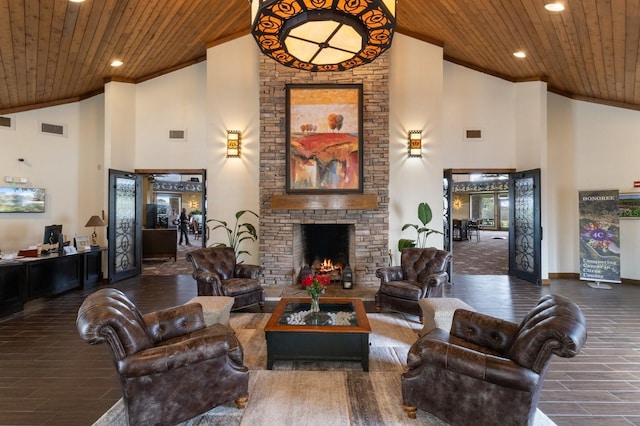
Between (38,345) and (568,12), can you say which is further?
(568,12)

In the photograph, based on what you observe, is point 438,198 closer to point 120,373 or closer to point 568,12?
point 568,12

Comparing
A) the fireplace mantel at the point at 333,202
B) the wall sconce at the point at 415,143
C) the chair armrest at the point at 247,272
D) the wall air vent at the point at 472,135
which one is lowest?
the chair armrest at the point at 247,272

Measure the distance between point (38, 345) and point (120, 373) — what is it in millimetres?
2590

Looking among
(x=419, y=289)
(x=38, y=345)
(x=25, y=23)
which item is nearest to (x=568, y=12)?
(x=419, y=289)

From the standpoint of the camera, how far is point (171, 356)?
228 cm

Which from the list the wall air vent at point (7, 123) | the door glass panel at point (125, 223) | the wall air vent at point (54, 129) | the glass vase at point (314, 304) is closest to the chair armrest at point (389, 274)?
the glass vase at point (314, 304)

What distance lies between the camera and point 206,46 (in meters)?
7.13

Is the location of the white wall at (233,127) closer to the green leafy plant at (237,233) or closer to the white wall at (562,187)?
the green leafy plant at (237,233)

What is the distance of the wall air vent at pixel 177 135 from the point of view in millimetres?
7675

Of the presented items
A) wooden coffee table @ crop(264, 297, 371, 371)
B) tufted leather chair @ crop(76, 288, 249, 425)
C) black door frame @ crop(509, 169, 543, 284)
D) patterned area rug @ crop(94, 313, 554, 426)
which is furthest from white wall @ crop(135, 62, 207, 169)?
black door frame @ crop(509, 169, 543, 284)

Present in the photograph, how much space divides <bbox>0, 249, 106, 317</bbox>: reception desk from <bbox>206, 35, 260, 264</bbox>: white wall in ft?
8.07

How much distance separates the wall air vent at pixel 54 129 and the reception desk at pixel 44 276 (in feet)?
9.23

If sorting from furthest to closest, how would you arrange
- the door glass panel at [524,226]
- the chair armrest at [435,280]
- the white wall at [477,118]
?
the white wall at [477,118], the door glass panel at [524,226], the chair armrest at [435,280]

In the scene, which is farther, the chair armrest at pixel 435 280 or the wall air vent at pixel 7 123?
the wall air vent at pixel 7 123
